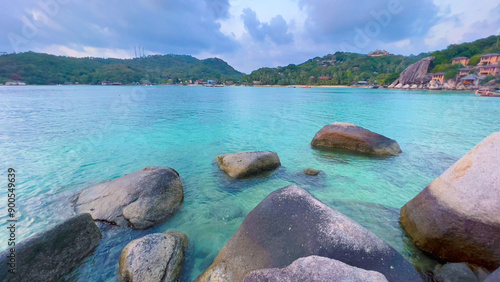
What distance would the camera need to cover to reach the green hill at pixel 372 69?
90.6 m

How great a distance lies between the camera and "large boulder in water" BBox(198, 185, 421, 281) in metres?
3.36

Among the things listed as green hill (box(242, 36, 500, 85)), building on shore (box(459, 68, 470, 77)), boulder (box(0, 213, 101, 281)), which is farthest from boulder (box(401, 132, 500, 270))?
building on shore (box(459, 68, 470, 77))

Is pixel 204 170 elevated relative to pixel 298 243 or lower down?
lower down

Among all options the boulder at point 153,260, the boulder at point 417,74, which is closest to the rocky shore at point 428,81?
the boulder at point 417,74

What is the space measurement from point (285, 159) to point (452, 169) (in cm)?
693

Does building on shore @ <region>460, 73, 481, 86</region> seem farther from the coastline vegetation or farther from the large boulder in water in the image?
the large boulder in water

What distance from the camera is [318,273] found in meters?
2.66

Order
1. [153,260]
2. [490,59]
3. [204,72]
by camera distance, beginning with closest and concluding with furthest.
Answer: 1. [153,260]
2. [490,59]
3. [204,72]

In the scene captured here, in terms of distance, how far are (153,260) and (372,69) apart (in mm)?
177623

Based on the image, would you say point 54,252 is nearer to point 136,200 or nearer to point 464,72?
point 136,200

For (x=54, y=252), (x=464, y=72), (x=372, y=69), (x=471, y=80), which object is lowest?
(x=54, y=252)

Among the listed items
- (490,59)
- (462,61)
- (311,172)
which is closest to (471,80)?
(490,59)

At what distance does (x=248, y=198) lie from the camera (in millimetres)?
7480

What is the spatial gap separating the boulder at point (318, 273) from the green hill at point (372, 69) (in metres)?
110
